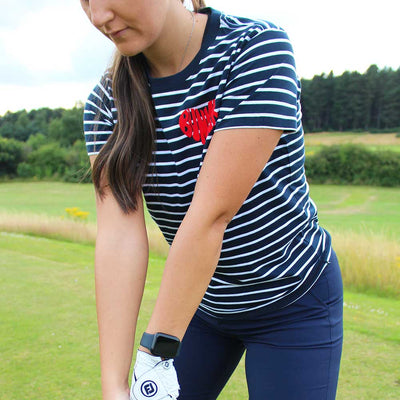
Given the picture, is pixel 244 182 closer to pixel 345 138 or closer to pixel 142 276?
pixel 142 276

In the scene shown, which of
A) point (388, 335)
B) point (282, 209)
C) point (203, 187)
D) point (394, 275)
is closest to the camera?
point (203, 187)

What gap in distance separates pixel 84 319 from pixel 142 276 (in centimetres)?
262

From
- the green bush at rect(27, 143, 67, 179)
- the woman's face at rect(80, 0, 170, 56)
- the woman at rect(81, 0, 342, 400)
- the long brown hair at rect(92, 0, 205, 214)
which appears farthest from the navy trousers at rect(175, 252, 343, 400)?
the green bush at rect(27, 143, 67, 179)

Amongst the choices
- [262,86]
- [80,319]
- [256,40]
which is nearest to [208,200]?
[262,86]

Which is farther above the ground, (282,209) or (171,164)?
(171,164)

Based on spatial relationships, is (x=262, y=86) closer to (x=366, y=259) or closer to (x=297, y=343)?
(x=297, y=343)

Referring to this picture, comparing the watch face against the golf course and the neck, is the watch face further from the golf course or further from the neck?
the golf course

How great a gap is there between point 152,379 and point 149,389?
0.09 feet

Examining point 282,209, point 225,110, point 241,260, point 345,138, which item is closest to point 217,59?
point 225,110

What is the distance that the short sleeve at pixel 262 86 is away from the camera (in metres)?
1.15

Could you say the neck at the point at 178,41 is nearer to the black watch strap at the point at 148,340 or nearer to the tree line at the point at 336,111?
the black watch strap at the point at 148,340

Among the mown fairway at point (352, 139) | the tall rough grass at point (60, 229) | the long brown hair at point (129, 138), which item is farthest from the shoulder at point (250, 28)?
the mown fairway at point (352, 139)

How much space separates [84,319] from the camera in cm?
391

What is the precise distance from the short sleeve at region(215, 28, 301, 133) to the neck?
0.16m
